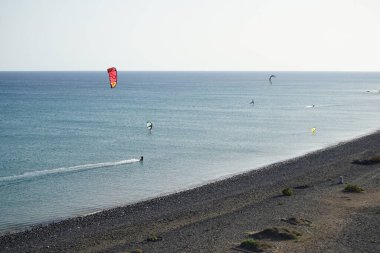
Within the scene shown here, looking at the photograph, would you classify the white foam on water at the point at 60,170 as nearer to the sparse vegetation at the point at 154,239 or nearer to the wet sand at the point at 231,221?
the wet sand at the point at 231,221

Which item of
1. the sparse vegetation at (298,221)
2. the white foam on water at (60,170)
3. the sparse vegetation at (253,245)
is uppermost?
the sparse vegetation at (253,245)

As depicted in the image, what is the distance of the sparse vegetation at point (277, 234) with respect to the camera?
25081 millimetres

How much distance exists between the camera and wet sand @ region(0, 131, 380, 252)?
24906mm

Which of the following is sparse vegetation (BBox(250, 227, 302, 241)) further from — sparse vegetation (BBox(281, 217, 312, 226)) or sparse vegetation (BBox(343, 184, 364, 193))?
sparse vegetation (BBox(343, 184, 364, 193))

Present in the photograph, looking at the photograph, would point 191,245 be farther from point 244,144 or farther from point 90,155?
point 244,144

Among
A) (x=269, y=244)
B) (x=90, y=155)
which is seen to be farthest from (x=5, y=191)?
(x=269, y=244)

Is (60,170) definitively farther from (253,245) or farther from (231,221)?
(253,245)

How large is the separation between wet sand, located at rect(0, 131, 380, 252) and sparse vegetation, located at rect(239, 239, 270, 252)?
1.43 ft

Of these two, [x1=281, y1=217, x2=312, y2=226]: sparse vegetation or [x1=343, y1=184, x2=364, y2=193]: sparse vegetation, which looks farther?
[x1=343, y1=184, x2=364, y2=193]: sparse vegetation

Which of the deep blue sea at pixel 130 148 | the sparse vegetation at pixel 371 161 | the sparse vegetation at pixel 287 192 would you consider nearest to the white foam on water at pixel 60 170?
the deep blue sea at pixel 130 148

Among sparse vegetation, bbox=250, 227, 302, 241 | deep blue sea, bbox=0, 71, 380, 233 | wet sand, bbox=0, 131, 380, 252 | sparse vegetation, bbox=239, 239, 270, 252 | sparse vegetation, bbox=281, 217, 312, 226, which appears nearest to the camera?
sparse vegetation, bbox=239, 239, 270, 252

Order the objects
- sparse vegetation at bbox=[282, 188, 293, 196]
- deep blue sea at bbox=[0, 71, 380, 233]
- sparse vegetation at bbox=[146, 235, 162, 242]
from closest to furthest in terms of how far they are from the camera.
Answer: sparse vegetation at bbox=[146, 235, 162, 242], sparse vegetation at bbox=[282, 188, 293, 196], deep blue sea at bbox=[0, 71, 380, 233]

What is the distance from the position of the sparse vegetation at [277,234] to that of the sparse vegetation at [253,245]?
1.66 meters

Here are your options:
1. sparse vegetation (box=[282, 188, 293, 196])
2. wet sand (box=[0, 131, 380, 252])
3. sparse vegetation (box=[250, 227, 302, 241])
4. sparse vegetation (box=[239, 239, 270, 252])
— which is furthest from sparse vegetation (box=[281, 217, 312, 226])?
sparse vegetation (box=[282, 188, 293, 196])
